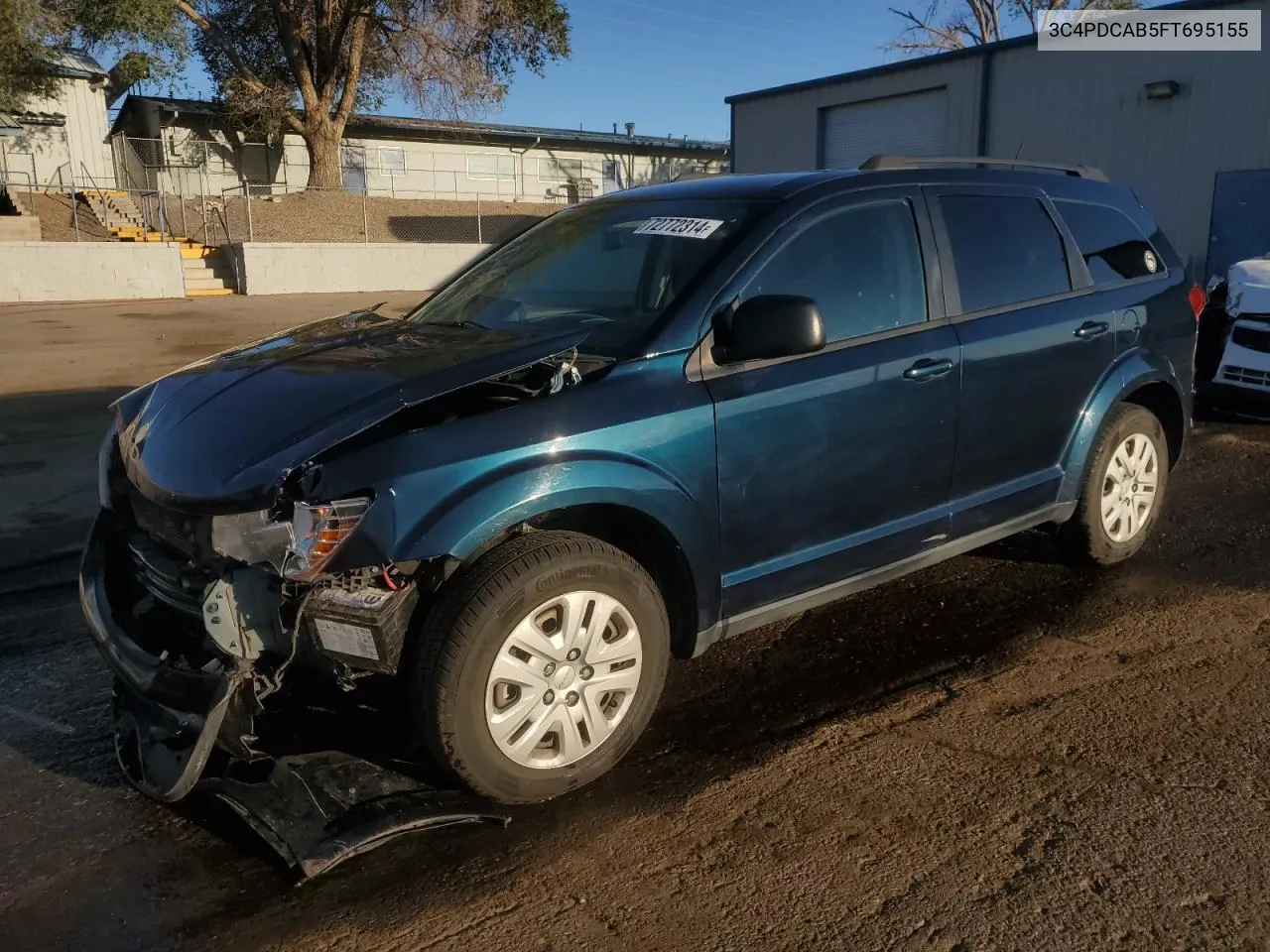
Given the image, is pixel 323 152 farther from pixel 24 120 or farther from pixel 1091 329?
pixel 1091 329

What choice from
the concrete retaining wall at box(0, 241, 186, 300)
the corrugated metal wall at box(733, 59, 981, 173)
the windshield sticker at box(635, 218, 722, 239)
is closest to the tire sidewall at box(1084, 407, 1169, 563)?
the windshield sticker at box(635, 218, 722, 239)

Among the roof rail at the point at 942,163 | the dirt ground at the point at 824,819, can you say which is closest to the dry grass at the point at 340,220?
the roof rail at the point at 942,163

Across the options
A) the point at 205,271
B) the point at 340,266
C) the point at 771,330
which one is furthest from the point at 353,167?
the point at 771,330

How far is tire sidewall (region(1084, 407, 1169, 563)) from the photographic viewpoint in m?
4.54

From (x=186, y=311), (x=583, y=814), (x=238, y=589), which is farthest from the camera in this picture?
(x=186, y=311)

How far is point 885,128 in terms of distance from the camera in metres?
23.0

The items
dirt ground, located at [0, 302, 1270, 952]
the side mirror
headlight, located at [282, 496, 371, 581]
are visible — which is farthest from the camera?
the side mirror

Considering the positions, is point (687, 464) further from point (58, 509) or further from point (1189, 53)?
point (1189, 53)

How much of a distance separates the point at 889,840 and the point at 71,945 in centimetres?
211

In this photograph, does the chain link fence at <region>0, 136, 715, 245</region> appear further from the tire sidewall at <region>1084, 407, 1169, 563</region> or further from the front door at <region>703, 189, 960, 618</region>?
the front door at <region>703, 189, 960, 618</region>

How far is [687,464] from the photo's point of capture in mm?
3117

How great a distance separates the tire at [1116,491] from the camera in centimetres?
454

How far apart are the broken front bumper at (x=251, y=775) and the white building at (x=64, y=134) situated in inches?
1258

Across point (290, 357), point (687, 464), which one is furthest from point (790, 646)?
point (290, 357)
